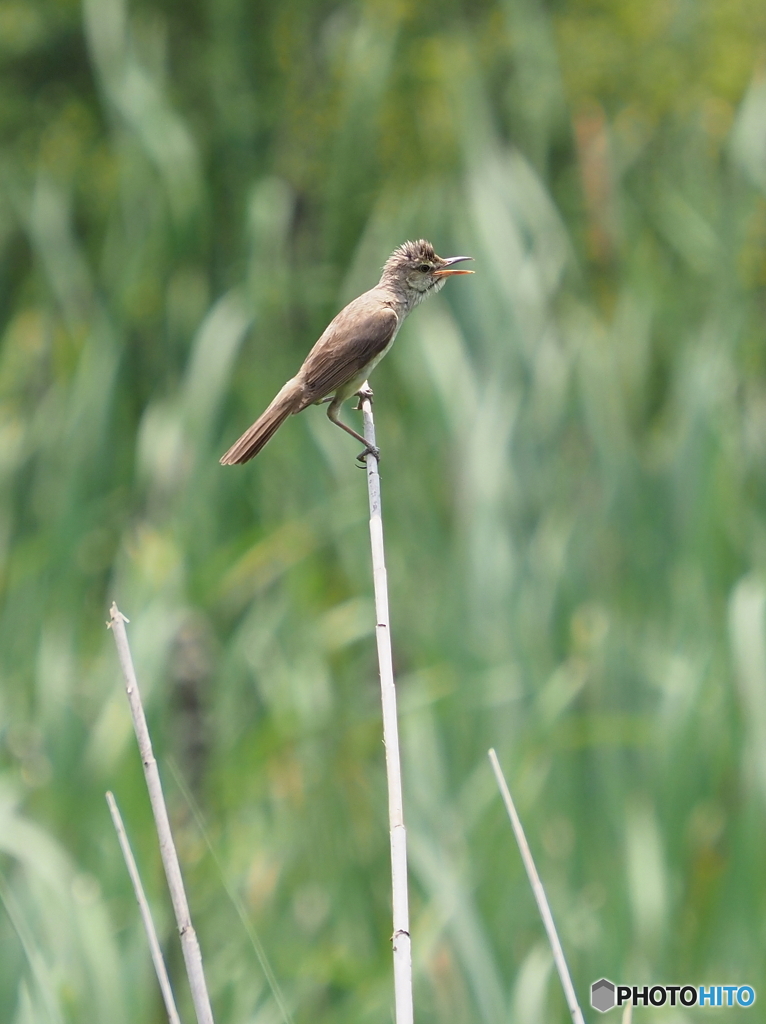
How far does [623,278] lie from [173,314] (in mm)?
1752

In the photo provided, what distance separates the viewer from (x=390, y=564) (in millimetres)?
3885

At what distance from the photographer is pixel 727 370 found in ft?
13.0

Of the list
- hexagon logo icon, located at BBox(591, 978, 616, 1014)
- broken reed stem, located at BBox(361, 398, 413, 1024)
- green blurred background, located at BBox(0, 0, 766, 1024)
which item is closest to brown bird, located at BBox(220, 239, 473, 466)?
green blurred background, located at BBox(0, 0, 766, 1024)

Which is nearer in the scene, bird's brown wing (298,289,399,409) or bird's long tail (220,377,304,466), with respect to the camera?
bird's long tail (220,377,304,466)

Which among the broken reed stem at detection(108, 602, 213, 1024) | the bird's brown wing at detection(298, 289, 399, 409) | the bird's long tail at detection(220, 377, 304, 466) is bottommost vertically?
the broken reed stem at detection(108, 602, 213, 1024)

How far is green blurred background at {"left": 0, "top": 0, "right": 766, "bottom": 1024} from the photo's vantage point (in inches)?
111

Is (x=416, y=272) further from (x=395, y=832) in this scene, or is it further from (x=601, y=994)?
(x=395, y=832)

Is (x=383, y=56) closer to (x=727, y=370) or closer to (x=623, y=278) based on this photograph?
(x=623, y=278)

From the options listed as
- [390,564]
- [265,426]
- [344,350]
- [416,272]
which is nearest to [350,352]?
[344,350]
